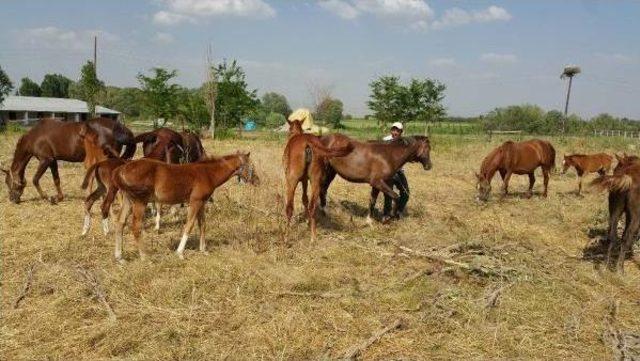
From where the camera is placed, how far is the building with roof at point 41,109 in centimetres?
5292

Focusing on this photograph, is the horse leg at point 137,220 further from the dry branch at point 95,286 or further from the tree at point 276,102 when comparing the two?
the tree at point 276,102

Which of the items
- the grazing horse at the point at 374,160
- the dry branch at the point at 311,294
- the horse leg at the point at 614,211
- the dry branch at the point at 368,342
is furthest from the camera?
the grazing horse at the point at 374,160

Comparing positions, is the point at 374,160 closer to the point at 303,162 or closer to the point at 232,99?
the point at 303,162

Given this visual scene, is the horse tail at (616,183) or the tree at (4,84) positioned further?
the tree at (4,84)

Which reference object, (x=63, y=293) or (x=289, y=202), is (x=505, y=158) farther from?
(x=63, y=293)

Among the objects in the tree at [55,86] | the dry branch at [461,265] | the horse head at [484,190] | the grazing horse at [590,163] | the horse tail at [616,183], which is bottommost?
Answer: the dry branch at [461,265]

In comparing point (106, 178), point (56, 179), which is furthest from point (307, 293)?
point (56, 179)

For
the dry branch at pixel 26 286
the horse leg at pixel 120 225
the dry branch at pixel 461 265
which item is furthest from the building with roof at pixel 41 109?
the dry branch at pixel 461 265

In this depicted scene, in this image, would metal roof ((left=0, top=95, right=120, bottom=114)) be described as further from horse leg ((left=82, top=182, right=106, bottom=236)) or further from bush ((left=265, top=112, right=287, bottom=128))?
horse leg ((left=82, top=182, right=106, bottom=236))

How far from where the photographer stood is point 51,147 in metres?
10.4

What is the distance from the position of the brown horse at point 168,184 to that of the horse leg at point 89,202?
4.12ft

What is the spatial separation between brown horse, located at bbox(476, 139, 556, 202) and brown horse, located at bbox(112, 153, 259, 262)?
782 centimetres

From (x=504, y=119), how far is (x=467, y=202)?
2537 inches

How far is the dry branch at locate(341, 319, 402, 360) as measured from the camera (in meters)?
4.29
